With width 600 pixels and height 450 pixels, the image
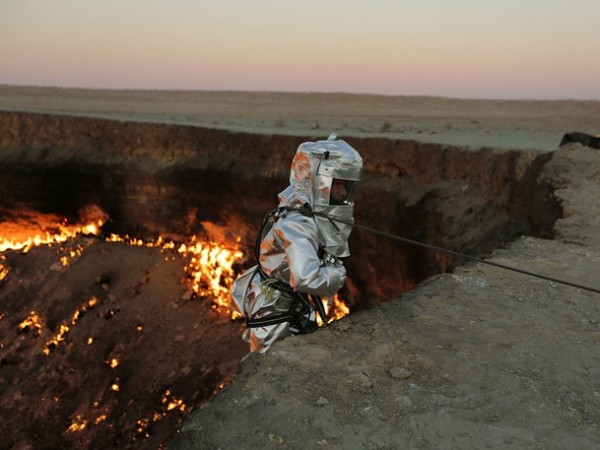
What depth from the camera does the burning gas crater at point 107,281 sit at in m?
8.16

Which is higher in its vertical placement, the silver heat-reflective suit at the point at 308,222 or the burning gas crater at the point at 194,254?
the silver heat-reflective suit at the point at 308,222

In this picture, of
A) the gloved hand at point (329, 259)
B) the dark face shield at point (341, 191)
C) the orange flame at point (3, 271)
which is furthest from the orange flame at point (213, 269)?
the dark face shield at point (341, 191)

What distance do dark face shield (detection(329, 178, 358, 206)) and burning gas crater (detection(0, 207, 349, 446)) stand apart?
5.14 metres

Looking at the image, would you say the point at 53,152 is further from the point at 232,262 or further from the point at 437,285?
the point at 437,285

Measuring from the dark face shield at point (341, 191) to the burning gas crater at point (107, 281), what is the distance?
5136 mm

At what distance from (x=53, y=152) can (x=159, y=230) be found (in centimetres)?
296

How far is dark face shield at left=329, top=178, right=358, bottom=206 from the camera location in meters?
3.80

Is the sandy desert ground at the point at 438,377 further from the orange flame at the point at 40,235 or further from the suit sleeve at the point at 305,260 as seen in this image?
the orange flame at the point at 40,235

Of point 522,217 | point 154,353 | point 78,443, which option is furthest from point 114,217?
point 522,217

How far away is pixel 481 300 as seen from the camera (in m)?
3.60

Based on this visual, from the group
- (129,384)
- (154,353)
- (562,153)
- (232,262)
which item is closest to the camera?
(562,153)

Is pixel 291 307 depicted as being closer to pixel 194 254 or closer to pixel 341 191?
pixel 341 191

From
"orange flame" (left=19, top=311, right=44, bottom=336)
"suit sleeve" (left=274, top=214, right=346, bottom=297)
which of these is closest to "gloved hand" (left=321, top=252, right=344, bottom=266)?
"suit sleeve" (left=274, top=214, right=346, bottom=297)

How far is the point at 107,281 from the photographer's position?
11.1 m
